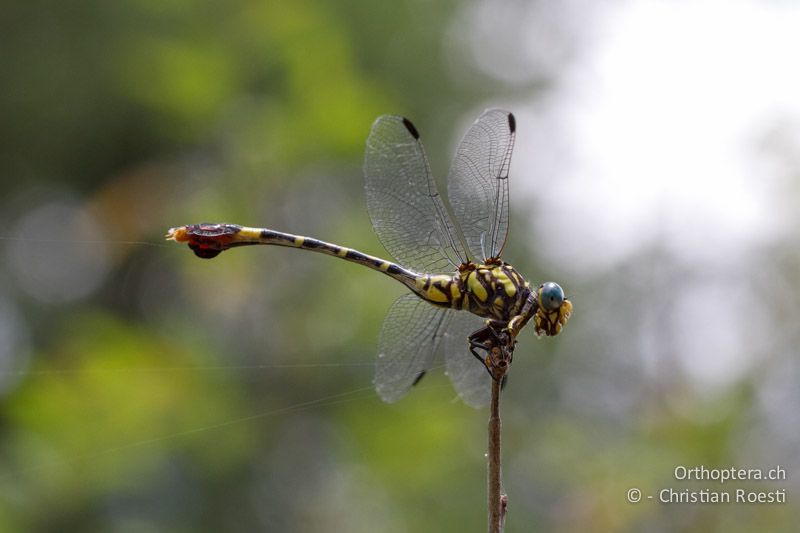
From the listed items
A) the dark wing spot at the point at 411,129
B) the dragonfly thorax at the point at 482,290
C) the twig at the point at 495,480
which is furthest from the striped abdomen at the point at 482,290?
the twig at the point at 495,480

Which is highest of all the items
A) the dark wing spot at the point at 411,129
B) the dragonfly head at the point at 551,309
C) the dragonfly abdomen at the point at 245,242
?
the dark wing spot at the point at 411,129

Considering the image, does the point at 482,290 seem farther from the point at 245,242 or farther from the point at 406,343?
the point at 245,242

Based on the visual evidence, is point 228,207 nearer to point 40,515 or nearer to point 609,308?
point 40,515

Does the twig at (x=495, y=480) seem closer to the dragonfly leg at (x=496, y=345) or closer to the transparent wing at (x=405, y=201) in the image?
the dragonfly leg at (x=496, y=345)

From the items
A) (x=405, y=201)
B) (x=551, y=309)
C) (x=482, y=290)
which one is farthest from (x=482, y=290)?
(x=405, y=201)

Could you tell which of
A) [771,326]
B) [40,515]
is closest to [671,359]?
[771,326]

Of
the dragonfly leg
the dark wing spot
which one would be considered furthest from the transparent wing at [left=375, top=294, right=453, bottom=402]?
the dark wing spot
